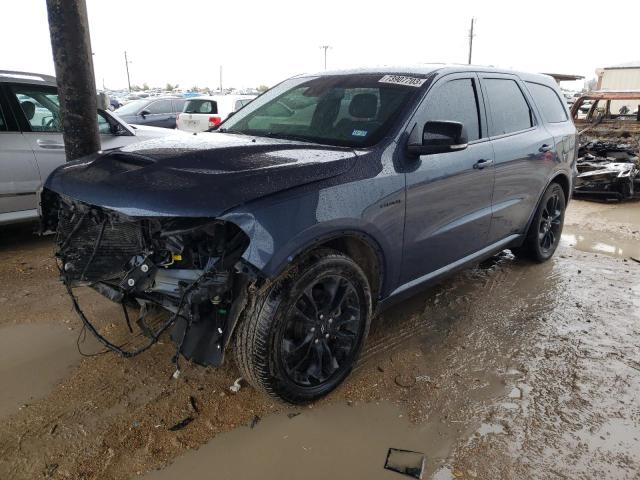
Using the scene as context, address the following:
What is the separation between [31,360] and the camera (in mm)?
3016

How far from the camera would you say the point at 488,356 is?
3193 millimetres

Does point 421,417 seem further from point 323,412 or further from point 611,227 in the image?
point 611,227

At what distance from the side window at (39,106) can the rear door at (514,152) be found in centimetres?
413

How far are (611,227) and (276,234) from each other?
5833 mm

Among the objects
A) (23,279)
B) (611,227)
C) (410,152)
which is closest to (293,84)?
(410,152)

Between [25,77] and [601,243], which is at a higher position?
[25,77]

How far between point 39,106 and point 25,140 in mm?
442

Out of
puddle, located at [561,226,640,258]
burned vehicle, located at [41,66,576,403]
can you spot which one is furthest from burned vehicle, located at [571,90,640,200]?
burned vehicle, located at [41,66,576,403]

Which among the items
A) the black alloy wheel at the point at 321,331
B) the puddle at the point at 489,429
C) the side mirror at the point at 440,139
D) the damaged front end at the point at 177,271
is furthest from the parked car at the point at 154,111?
the puddle at the point at 489,429

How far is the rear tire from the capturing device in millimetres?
4545

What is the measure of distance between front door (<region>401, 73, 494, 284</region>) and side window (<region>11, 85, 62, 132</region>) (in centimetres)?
385

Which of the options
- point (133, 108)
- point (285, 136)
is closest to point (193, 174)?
point (285, 136)

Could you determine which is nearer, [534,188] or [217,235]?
[217,235]

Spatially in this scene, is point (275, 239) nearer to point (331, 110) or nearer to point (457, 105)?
point (331, 110)
